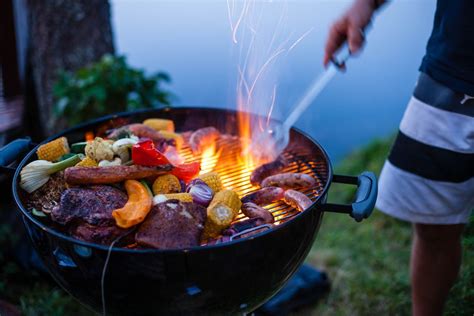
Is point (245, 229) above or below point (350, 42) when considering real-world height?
below

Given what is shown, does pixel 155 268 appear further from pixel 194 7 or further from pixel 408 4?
pixel 408 4

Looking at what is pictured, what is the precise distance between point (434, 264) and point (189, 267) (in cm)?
141

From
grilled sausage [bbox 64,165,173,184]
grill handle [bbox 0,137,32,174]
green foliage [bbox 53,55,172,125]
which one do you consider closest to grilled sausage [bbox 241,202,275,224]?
grilled sausage [bbox 64,165,173,184]

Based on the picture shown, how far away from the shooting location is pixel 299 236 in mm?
1579

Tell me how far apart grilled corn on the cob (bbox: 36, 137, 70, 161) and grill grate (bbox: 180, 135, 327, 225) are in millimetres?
556

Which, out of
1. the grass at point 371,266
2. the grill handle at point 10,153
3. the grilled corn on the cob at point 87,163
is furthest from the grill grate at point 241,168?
the grass at point 371,266

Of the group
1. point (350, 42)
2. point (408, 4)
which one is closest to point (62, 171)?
point (350, 42)

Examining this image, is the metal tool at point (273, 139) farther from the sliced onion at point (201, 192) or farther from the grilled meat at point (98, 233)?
the grilled meat at point (98, 233)

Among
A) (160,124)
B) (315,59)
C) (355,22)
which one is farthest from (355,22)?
(315,59)

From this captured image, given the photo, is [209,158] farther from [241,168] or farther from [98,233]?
[98,233]

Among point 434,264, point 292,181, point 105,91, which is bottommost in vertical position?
point 434,264

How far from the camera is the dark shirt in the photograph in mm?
1860

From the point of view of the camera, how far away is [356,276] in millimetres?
3094

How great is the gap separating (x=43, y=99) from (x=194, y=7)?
426 centimetres
